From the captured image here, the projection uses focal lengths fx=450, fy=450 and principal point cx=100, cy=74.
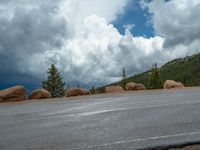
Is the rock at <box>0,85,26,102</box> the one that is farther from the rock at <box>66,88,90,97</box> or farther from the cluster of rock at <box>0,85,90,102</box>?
the rock at <box>66,88,90,97</box>

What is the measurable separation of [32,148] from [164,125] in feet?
9.60

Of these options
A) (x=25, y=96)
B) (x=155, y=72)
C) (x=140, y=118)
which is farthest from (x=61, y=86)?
(x=140, y=118)

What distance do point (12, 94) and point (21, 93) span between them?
2.15 ft

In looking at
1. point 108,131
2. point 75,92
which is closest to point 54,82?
point 75,92

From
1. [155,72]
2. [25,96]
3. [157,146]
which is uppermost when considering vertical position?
[155,72]

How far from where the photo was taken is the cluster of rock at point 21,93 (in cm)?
2606

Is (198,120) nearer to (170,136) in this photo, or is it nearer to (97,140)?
(170,136)

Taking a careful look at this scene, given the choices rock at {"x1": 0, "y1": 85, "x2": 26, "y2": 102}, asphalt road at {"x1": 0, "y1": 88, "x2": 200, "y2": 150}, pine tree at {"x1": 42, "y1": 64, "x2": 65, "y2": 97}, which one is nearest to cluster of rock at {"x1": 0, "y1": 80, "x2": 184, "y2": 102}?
rock at {"x1": 0, "y1": 85, "x2": 26, "y2": 102}

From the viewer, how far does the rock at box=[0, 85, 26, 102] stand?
85.3 ft

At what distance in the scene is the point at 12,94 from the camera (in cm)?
2609

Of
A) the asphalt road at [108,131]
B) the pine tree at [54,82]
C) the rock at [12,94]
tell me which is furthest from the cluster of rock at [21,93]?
the pine tree at [54,82]

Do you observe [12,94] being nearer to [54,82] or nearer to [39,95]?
[39,95]

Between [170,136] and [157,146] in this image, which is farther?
[170,136]

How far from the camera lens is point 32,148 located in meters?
7.79
